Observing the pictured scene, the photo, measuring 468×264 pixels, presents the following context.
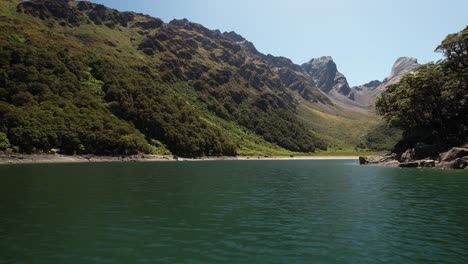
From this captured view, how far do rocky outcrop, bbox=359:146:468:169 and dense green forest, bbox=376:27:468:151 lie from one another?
17.7ft

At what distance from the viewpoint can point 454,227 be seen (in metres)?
32.2

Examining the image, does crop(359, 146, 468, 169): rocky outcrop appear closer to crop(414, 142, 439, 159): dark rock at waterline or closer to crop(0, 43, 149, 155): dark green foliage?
crop(414, 142, 439, 159): dark rock at waterline

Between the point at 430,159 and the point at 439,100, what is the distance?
86.4 feet

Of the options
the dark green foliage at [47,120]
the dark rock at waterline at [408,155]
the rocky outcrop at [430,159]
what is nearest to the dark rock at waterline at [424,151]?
the rocky outcrop at [430,159]

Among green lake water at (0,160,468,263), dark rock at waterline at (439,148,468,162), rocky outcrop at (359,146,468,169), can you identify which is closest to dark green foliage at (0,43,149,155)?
green lake water at (0,160,468,263)

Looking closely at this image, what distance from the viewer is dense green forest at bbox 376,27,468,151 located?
126 m

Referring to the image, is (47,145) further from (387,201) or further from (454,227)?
(454,227)

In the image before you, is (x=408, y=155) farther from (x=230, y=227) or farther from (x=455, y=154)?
(x=230, y=227)

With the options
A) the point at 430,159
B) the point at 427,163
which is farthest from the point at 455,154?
the point at 430,159

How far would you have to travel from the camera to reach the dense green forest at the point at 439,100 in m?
126

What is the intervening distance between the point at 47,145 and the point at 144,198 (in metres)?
124

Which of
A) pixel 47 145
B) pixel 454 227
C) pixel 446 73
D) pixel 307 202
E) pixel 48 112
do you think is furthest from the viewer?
pixel 48 112

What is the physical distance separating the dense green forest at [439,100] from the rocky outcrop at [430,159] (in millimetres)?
5410

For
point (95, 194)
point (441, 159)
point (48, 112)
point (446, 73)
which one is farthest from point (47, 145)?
point (446, 73)
